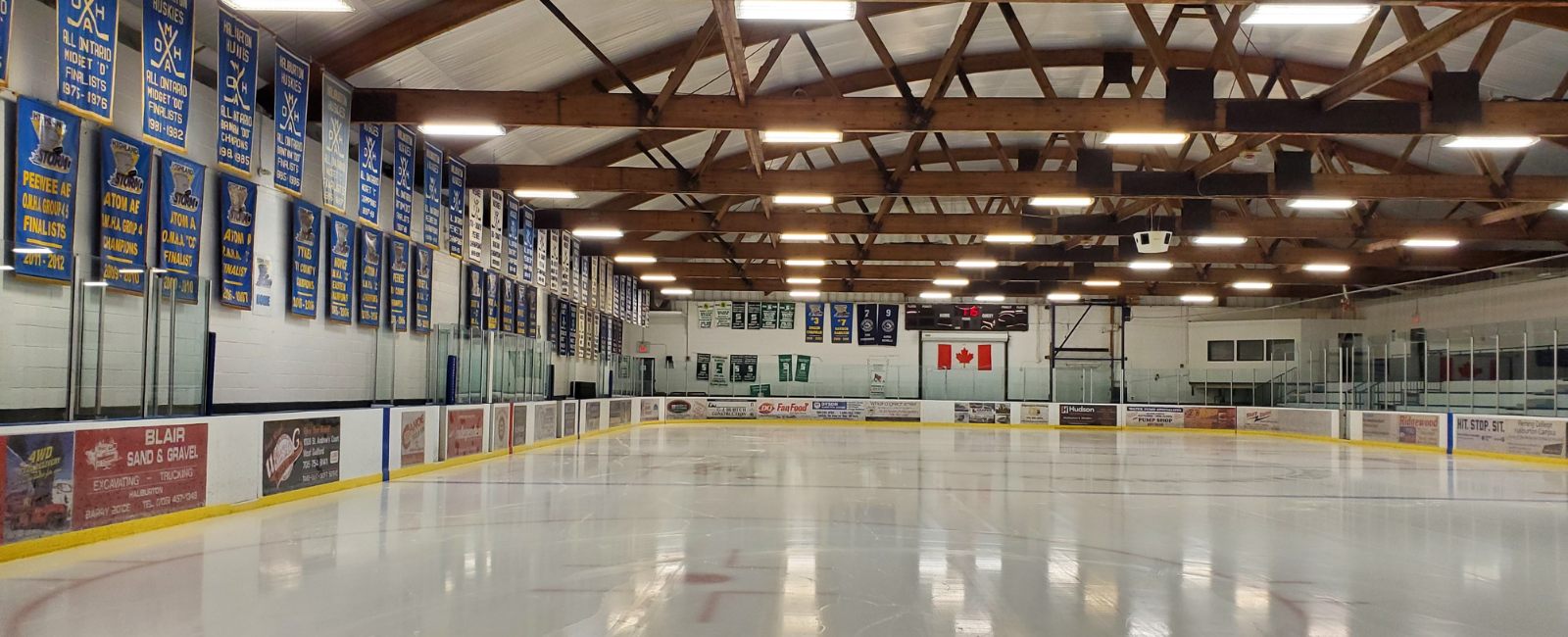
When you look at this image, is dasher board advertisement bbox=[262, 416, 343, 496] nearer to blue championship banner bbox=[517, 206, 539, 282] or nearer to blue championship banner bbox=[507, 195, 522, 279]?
blue championship banner bbox=[507, 195, 522, 279]

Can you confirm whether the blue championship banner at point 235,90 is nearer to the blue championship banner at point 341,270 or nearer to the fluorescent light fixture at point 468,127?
the fluorescent light fixture at point 468,127

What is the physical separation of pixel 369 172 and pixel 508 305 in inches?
330

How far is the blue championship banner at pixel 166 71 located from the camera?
993cm

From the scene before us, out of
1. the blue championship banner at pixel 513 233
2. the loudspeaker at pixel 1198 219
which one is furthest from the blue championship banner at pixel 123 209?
the loudspeaker at pixel 1198 219

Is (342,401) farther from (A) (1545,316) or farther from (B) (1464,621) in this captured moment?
(A) (1545,316)

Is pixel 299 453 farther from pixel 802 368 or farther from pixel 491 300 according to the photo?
pixel 802 368

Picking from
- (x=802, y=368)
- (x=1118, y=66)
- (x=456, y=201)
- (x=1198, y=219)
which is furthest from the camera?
(x=802, y=368)

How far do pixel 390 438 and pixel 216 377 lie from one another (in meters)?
3.37

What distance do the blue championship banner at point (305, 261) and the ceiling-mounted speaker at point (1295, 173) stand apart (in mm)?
16565

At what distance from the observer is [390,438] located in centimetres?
1543

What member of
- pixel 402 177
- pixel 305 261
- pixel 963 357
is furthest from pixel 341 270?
pixel 963 357

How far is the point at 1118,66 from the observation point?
57.4 ft

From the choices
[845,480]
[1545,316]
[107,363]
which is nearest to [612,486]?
[845,480]

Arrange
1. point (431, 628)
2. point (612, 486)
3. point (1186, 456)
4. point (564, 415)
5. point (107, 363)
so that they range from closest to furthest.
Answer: point (431, 628) < point (107, 363) < point (612, 486) < point (1186, 456) < point (564, 415)
